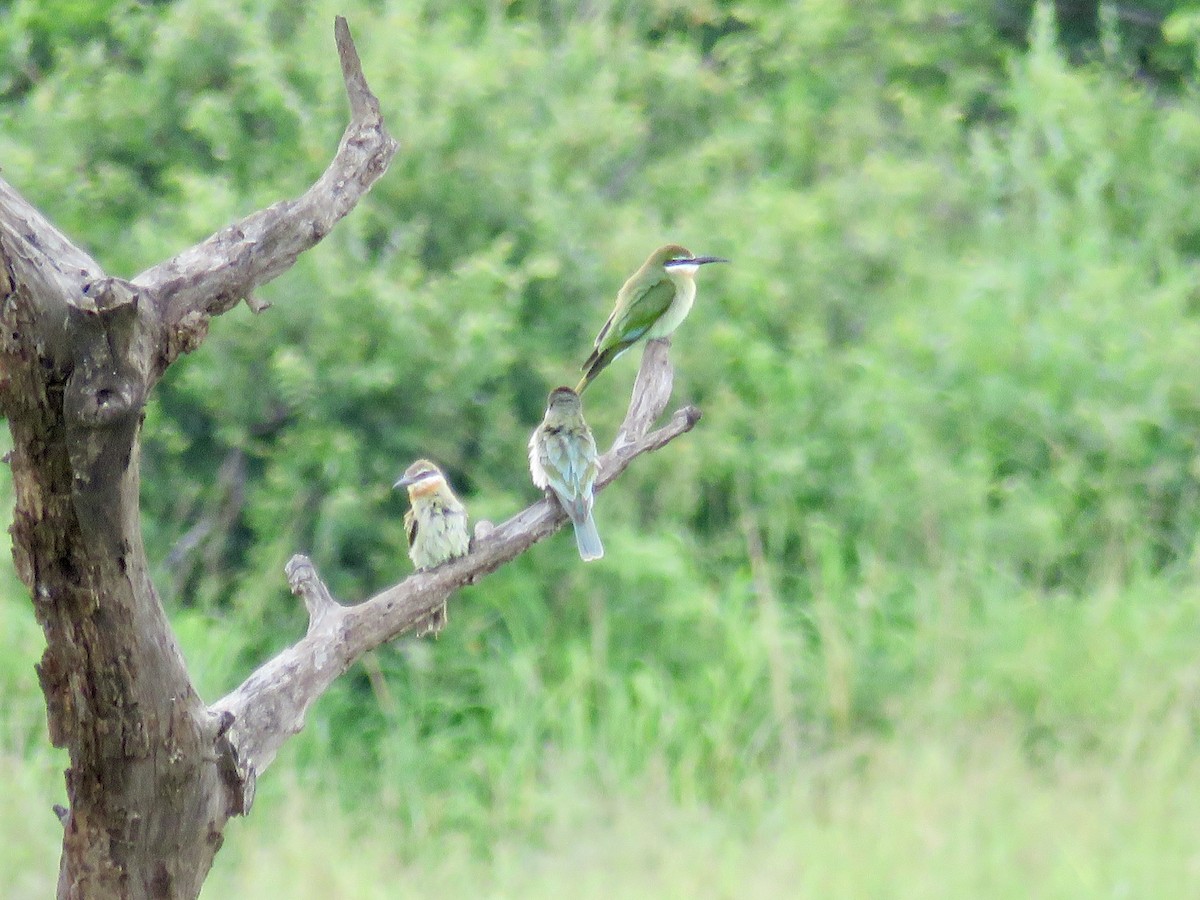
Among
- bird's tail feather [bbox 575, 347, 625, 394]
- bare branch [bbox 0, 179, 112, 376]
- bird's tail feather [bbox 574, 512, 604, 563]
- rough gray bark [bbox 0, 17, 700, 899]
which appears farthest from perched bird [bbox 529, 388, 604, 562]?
bare branch [bbox 0, 179, 112, 376]

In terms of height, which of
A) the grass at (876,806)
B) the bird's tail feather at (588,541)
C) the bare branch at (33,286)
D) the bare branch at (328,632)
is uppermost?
the bare branch at (33,286)

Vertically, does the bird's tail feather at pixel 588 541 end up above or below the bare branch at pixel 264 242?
below

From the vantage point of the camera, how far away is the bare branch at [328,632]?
2104mm

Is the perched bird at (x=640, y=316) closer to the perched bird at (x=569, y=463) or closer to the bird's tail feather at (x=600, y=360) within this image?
the bird's tail feather at (x=600, y=360)

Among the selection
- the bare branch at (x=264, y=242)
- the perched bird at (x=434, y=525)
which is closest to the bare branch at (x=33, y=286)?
the bare branch at (x=264, y=242)

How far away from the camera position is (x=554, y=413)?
3.16 meters

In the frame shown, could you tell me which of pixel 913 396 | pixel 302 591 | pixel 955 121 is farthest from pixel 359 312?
pixel 955 121

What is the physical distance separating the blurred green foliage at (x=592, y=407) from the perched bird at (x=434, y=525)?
6.18 ft

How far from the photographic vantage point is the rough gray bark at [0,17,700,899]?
167cm

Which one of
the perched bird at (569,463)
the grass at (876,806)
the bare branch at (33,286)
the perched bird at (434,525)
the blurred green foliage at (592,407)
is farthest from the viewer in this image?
the blurred green foliage at (592,407)

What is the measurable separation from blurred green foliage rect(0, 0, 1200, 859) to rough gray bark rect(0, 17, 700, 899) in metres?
2.95

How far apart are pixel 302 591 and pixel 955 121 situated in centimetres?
710

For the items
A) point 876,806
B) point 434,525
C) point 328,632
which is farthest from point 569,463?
point 876,806

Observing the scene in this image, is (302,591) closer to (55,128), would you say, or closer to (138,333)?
(138,333)
